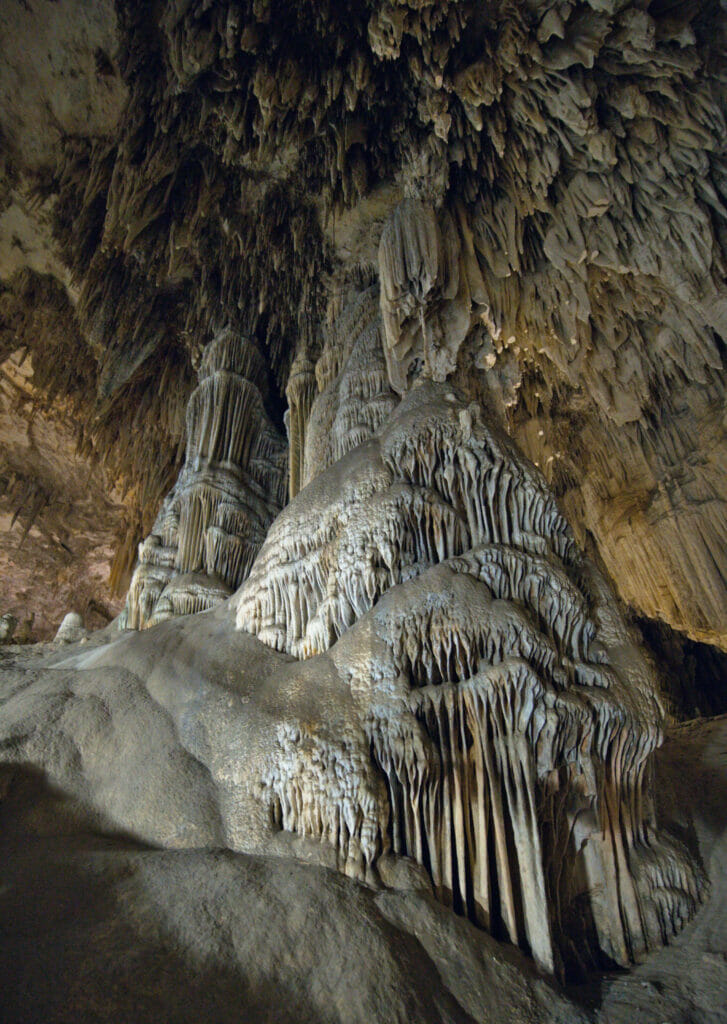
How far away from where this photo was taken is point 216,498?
7.84 metres

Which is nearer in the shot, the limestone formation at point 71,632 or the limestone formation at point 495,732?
the limestone formation at point 495,732

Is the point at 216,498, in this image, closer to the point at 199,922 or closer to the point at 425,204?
the point at 425,204

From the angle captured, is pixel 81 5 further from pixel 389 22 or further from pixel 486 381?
pixel 486 381

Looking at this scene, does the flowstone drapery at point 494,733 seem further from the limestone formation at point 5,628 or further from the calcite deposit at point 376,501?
the limestone formation at point 5,628

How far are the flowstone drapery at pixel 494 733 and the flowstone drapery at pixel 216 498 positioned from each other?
371 centimetres

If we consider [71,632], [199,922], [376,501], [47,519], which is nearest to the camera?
[199,922]

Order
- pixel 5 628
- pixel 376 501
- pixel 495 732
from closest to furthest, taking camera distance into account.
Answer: pixel 495 732, pixel 376 501, pixel 5 628

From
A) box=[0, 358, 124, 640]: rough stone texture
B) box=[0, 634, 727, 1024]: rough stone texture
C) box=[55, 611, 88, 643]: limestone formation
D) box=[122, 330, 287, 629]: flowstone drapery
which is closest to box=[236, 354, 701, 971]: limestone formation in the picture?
box=[0, 634, 727, 1024]: rough stone texture

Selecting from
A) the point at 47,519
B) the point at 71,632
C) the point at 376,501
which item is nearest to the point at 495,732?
the point at 376,501

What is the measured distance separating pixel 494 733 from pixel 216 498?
5875 mm

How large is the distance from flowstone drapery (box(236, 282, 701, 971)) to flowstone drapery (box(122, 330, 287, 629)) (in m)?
3.71

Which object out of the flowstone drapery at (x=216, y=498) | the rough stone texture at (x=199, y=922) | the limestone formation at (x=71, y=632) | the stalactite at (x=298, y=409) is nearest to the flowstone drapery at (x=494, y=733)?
the rough stone texture at (x=199, y=922)

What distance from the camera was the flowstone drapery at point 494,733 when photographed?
270 cm

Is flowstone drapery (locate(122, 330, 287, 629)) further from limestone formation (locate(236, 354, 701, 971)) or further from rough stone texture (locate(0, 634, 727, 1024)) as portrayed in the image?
limestone formation (locate(236, 354, 701, 971))
